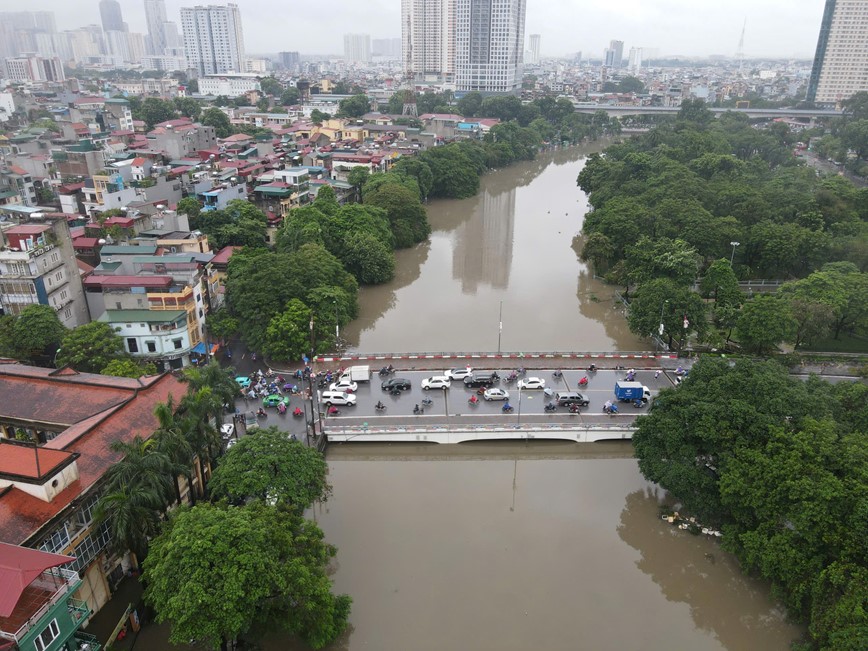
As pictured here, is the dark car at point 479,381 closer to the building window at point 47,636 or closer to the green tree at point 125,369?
the green tree at point 125,369

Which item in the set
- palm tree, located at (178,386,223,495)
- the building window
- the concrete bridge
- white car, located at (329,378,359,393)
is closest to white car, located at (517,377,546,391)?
the concrete bridge

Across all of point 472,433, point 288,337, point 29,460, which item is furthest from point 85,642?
point 288,337

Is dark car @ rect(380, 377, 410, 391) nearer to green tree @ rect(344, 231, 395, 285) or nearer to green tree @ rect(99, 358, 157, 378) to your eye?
green tree @ rect(99, 358, 157, 378)

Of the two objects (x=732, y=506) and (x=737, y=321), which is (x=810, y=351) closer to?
(x=737, y=321)

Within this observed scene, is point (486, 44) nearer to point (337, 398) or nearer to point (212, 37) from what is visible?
point (212, 37)

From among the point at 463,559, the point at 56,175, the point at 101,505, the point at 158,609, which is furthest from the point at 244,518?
the point at 56,175

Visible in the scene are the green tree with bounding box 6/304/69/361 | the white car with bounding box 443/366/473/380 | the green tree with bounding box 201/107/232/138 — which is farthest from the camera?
the green tree with bounding box 201/107/232/138
